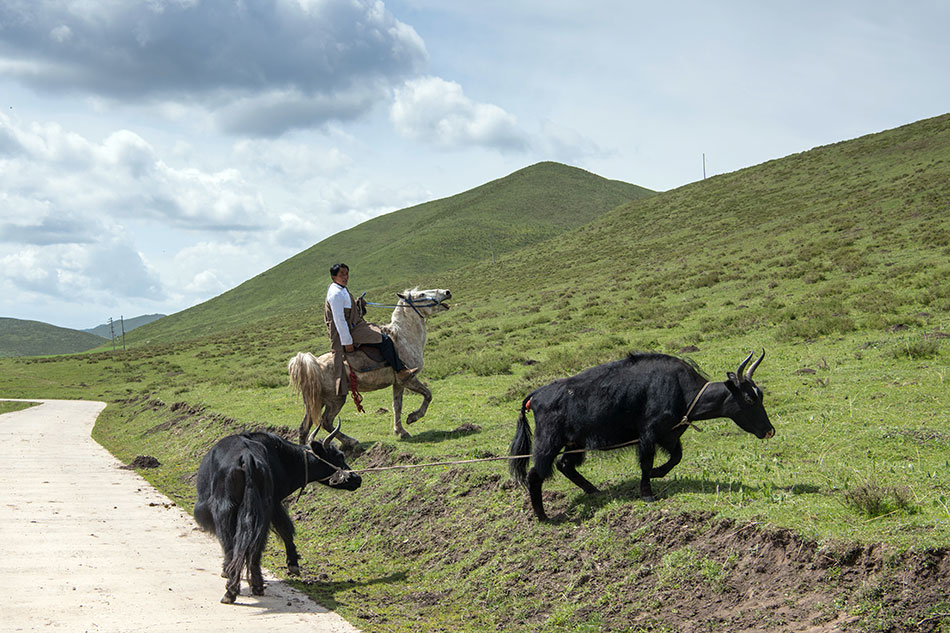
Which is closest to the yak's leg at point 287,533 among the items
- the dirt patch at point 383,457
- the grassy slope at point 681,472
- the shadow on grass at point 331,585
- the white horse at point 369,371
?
the shadow on grass at point 331,585

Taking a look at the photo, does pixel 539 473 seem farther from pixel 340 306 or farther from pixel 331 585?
pixel 340 306

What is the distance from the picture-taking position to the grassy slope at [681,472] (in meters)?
6.01

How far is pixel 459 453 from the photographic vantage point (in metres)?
11.3

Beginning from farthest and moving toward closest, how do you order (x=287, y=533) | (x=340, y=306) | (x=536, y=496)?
(x=340, y=306) < (x=287, y=533) < (x=536, y=496)

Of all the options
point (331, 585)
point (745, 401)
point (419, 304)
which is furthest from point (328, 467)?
point (419, 304)

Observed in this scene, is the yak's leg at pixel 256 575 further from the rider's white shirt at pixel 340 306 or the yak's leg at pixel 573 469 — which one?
the rider's white shirt at pixel 340 306

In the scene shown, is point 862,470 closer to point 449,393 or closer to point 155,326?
point 449,393

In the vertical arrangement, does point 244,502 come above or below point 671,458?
above

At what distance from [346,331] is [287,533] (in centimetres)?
464

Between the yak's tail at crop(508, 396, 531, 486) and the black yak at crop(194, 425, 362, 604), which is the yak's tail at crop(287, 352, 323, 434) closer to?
the black yak at crop(194, 425, 362, 604)

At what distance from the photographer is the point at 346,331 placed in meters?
12.3

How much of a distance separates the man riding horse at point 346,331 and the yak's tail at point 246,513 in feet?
15.5

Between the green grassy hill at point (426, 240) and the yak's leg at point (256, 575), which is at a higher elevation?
the green grassy hill at point (426, 240)

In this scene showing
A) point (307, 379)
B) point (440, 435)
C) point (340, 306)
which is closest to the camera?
point (340, 306)
